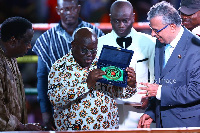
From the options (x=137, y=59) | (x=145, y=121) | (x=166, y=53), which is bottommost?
(x=145, y=121)

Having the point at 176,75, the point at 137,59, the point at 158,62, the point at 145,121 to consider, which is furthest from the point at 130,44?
the point at 145,121

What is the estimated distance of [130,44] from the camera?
320cm

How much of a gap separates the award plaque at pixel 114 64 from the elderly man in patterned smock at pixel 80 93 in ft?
0.22

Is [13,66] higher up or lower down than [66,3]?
lower down

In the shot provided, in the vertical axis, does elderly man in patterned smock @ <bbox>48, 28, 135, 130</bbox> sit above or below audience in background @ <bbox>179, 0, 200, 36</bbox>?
below

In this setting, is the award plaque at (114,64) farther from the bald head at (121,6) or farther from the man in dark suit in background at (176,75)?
the bald head at (121,6)

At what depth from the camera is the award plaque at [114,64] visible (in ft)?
8.59

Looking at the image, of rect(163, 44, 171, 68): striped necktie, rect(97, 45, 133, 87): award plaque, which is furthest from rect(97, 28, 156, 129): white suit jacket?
rect(97, 45, 133, 87): award plaque

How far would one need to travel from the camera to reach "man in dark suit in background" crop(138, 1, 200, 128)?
8.49 feet

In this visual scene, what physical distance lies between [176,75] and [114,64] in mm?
507

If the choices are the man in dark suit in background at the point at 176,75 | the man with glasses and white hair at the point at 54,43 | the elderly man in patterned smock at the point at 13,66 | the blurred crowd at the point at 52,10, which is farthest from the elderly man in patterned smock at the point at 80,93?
the blurred crowd at the point at 52,10

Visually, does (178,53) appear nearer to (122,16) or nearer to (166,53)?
(166,53)

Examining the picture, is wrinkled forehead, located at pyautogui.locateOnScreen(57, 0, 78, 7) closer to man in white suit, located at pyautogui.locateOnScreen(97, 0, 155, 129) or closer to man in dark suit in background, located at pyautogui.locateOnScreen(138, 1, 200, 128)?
man in white suit, located at pyautogui.locateOnScreen(97, 0, 155, 129)

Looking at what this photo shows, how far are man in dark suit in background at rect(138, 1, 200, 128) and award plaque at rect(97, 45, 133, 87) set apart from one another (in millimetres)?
219
